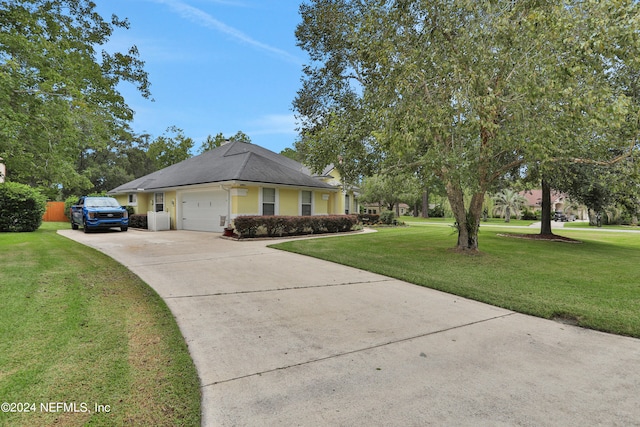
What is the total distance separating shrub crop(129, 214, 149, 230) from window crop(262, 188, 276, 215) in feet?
23.1

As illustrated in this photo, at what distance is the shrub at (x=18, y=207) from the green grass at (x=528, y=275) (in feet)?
40.3

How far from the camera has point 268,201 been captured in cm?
1598

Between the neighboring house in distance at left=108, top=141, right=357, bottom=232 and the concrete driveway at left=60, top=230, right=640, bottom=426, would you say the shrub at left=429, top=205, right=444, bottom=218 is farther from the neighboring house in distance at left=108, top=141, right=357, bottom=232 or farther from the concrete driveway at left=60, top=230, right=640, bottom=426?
the concrete driveway at left=60, top=230, right=640, bottom=426

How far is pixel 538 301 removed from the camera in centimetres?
500

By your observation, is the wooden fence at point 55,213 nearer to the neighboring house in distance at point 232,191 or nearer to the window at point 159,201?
the neighboring house in distance at point 232,191

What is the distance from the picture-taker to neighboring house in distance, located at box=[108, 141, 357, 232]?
15047 mm

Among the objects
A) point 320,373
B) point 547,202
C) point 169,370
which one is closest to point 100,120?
point 169,370

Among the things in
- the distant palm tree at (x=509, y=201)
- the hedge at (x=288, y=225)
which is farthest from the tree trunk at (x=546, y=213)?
the distant palm tree at (x=509, y=201)

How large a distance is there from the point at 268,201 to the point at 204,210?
11.4 ft

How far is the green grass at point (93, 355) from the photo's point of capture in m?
2.18

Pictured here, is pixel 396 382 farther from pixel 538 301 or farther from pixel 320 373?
pixel 538 301

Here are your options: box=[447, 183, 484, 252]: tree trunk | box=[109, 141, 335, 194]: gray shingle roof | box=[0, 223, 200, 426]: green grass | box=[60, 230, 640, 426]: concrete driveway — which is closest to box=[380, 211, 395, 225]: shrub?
box=[109, 141, 335, 194]: gray shingle roof

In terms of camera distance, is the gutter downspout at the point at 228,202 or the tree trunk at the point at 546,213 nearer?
the gutter downspout at the point at 228,202

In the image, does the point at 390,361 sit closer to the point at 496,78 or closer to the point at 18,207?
the point at 496,78
